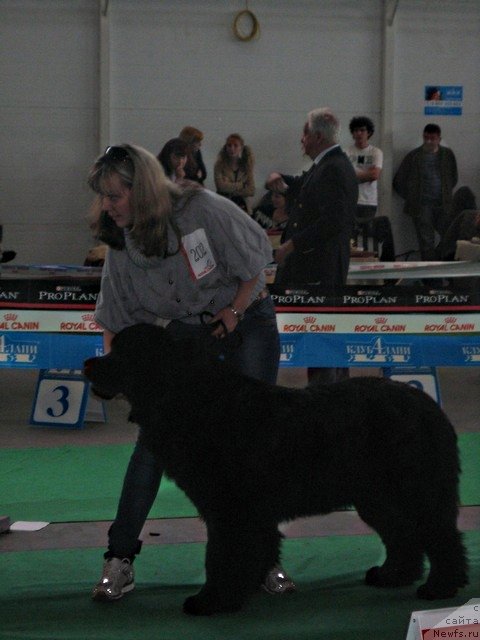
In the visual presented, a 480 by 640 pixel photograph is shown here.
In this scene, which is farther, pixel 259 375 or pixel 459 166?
pixel 459 166

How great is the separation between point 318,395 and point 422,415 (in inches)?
14.3

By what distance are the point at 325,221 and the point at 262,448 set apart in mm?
2551

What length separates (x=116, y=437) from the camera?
20.5 ft

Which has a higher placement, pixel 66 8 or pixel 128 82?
pixel 66 8

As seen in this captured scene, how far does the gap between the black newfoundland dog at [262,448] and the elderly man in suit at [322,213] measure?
2284mm

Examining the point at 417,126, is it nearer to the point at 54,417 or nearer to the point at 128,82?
the point at 128,82

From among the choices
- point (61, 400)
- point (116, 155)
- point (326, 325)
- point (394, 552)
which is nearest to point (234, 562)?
point (394, 552)

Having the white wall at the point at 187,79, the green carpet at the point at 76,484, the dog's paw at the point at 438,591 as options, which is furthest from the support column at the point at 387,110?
the dog's paw at the point at 438,591

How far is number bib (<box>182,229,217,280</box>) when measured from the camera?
3.38 meters

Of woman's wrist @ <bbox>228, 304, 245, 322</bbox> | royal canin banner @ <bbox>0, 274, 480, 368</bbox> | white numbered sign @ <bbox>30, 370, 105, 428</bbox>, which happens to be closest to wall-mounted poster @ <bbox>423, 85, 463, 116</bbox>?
royal canin banner @ <bbox>0, 274, 480, 368</bbox>

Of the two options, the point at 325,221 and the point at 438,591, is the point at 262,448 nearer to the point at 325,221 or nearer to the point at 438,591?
the point at 438,591

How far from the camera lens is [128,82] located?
12.5 m

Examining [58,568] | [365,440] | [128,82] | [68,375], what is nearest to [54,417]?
[68,375]

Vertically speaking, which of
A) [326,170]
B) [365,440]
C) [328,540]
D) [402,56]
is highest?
[402,56]
